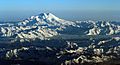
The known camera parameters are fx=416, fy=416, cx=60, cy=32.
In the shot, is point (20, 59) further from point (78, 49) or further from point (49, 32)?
point (49, 32)

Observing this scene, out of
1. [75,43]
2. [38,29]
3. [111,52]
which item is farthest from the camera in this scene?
[38,29]

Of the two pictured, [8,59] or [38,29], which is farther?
[38,29]

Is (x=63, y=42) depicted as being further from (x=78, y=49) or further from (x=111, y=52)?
(x=111, y=52)

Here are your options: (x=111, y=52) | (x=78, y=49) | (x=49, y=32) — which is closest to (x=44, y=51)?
(x=78, y=49)

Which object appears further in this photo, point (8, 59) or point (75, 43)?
point (75, 43)

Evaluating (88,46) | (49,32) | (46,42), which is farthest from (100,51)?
(49,32)

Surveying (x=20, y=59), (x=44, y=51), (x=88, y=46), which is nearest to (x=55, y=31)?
(x=88, y=46)

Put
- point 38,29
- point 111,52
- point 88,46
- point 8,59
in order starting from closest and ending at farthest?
point 8,59 < point 111,52 < point 88,46 < point 38,29

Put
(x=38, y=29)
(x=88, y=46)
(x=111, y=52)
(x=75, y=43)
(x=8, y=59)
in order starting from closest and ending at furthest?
(x=8, y=59), (x=111, y=52), (x=88, y=46), (x=75, y=43), (x=38, y=29)

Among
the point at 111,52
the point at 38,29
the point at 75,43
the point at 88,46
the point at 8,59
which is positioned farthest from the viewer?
the point at 38,29
